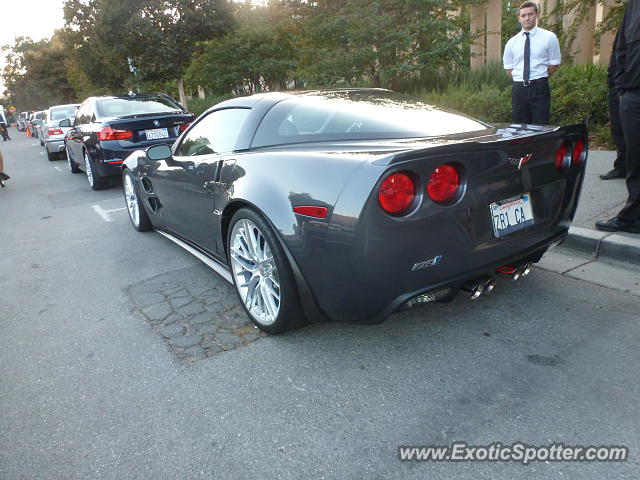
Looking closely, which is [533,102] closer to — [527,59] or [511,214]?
[527,59]

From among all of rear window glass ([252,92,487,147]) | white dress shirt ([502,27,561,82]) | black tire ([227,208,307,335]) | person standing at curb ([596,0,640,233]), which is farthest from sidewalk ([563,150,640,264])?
black tire ([227,208,307,335])

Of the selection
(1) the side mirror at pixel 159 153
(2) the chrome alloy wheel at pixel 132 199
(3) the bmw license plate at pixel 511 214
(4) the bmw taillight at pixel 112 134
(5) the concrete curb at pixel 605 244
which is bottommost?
(5) the concrete curb at pixel 605 244

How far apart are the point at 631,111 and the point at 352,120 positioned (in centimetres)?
230

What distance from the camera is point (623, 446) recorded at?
6.20 feet

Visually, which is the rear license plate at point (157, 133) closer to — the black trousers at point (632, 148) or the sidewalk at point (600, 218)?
the sidewalk at point (600, 218)

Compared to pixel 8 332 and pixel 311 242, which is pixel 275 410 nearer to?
pixel 311 242

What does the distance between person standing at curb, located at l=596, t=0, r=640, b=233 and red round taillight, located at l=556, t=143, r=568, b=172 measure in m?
1.21

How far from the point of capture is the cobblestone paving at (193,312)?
2963 millimetres

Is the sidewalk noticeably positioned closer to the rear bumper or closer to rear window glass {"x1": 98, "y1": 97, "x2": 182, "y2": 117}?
rear window glass {"x1": 98, "y1": 97, "x2": 182, "y2": 117}

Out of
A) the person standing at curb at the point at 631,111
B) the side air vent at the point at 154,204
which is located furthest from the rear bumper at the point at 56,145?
the person standing at curb at the point at 631,111

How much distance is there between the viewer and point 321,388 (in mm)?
2434

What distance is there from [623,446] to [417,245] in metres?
1.12

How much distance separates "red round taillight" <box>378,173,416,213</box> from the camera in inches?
85.7

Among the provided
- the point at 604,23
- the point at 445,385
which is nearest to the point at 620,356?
the point at 445,385
